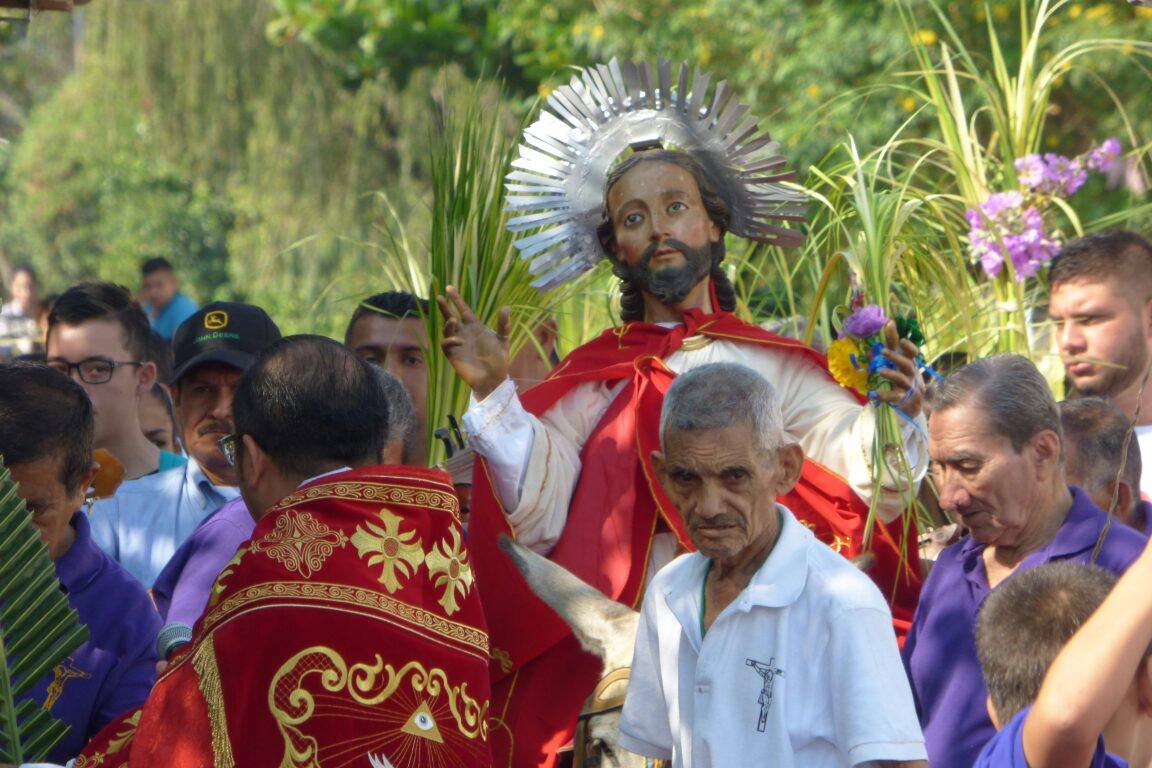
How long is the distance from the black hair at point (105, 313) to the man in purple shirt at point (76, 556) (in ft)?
7.16

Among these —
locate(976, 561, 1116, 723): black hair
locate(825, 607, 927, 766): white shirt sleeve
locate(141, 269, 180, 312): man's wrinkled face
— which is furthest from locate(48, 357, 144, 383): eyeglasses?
locate(141, 269, 180, 312): man's wrinkled face

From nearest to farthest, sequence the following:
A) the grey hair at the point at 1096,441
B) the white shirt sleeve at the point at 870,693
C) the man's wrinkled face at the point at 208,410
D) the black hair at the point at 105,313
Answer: the white shirt sleeve at the point at 870,693, the grey hair at the point at 1096,441, the man's wrinkled face at the point at 208,410, the black hair at the point at 105,313

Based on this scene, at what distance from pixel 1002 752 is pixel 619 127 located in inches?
119

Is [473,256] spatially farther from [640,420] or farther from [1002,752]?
[1002,752]

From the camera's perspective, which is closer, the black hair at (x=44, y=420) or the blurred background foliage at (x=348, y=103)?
the black hair at (x=44, y=420)

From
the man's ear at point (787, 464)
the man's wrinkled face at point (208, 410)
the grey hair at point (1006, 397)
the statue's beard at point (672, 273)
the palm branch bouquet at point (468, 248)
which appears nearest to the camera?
the man's ear at point (787, 464)

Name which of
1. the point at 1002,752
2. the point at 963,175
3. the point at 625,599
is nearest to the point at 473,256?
the point at 625,599

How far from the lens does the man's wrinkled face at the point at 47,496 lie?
4086 millimetres

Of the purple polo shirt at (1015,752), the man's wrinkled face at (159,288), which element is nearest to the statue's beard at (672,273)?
the purple polo shirt at (1015,752)

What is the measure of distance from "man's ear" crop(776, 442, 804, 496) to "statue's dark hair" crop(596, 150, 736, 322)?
1.78 meters

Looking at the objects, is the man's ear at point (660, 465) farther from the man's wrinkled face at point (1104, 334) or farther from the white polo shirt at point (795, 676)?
the man's wrinkled face at point (1104, 334)

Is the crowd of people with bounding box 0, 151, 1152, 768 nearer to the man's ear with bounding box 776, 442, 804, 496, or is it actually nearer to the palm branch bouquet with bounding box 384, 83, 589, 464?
the man's ear with bounding box 776, 442, 804, 496

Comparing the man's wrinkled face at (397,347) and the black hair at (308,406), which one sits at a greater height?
the black hair at (308,406)

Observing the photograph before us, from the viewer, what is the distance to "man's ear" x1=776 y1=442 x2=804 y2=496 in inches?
146
